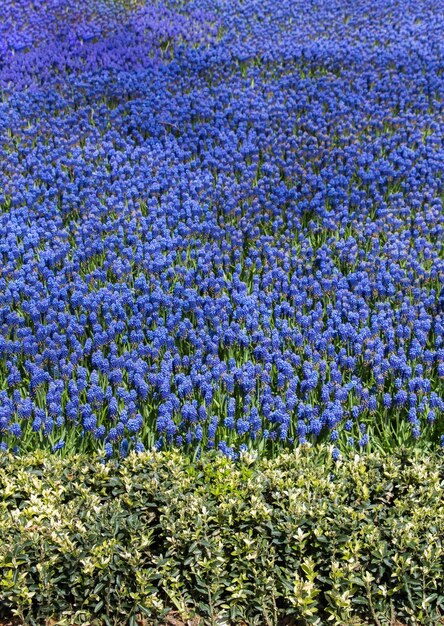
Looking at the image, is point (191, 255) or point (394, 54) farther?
point (394, 54)

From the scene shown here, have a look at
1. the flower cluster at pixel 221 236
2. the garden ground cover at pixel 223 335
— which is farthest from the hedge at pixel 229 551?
the flower cluster at pixel 221 236

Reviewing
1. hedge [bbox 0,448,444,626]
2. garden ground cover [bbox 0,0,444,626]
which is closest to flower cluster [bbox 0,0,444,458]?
garden ground cover [bbox 0,0,444,626]

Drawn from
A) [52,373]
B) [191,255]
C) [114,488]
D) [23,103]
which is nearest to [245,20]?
[23,103]

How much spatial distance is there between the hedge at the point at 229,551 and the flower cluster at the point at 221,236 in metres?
0.58

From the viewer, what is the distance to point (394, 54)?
37.6ft

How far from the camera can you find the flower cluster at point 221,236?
19.1ft

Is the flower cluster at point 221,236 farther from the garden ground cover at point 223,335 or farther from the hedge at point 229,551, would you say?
the hedge at point 229,551

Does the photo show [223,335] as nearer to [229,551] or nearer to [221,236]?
[221,236]

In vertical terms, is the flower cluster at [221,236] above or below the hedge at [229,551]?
above

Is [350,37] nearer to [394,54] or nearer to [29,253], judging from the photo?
[394,54]

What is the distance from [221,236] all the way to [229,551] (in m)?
3.65

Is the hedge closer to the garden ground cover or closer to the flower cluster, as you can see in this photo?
the garden ground cover

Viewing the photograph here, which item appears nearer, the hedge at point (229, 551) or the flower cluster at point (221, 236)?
the hedge at point (229, 551)

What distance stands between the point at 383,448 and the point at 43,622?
2.52 metres
